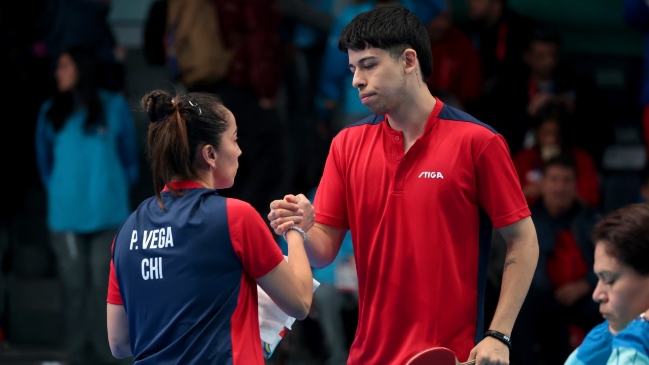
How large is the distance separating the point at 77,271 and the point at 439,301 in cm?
465

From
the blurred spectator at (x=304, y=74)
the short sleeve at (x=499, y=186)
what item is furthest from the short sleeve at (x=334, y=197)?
the blurred spectator at (x=304, y=74)

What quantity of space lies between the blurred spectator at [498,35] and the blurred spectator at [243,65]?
58.8 inches

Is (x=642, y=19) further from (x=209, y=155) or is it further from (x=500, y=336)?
(x=209, y=155)

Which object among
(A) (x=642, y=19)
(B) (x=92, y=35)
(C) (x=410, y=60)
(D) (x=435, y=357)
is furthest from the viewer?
(B) (x=92, y=35)

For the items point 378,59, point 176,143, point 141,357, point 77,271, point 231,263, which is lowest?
point 77,271

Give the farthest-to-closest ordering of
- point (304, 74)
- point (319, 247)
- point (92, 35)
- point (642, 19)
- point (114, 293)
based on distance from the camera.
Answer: point (304, 74) < point (92, 35) < point (642, 19) < point (319, 247) < point (114, 293)

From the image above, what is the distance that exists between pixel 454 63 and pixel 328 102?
920 mm

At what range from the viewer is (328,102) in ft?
A: 23.7

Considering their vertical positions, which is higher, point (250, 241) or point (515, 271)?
point (250, 241)

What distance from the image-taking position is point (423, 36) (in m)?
3.45

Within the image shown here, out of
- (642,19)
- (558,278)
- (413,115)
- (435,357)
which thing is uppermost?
(642,19)

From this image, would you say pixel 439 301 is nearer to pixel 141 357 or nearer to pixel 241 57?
pixel 141 357

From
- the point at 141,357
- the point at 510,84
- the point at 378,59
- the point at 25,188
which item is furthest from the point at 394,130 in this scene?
the point at 25,188

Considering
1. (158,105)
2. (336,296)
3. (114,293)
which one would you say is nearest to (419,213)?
(158,105)
